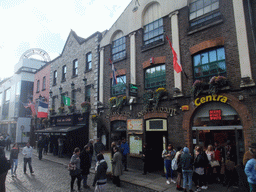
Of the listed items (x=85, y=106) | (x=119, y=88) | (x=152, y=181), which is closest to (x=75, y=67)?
(x=85, y=106)

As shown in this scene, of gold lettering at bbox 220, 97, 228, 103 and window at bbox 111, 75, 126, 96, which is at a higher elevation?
window at bbox 111, 75, 126, 96

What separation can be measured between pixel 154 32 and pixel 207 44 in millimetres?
3798

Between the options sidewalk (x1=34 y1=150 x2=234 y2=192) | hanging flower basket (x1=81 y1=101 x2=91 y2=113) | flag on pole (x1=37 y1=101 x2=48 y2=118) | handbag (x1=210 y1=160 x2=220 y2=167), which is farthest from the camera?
flag on pole (x1=37 y1=101 x2=48 y2=118)

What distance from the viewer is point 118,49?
13.9m

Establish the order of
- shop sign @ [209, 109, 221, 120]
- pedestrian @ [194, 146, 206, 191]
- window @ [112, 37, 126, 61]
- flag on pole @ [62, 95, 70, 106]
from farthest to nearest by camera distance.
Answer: flag on pole @ [62, 95, 70, 106] → window @ [112, 37, 126, 61] → shop sign @ [209, 109, 221, 120] → pedestrian @ [194, 146, 206, 191]

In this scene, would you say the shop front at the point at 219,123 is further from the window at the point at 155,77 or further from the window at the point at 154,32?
the window at the point at 154,32

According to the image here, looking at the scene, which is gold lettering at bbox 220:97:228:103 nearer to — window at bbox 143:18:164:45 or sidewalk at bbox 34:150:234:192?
sidewalk at bbox 34:150:234:192

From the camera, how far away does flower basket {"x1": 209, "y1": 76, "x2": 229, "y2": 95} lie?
26.0 feet

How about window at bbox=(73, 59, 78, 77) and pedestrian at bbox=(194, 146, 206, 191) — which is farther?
window at bbox=(73, 59, 78, 77)

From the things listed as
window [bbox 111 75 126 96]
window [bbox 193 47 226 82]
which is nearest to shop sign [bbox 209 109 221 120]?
window [bbox 193 47 226 82]

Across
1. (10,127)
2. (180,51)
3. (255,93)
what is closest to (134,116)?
(180,51)

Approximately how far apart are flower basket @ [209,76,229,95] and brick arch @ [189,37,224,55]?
1.67 m

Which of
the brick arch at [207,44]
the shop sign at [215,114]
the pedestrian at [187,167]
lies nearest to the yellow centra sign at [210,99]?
the shop sign at [215,114]

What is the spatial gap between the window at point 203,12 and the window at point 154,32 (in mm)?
1870
